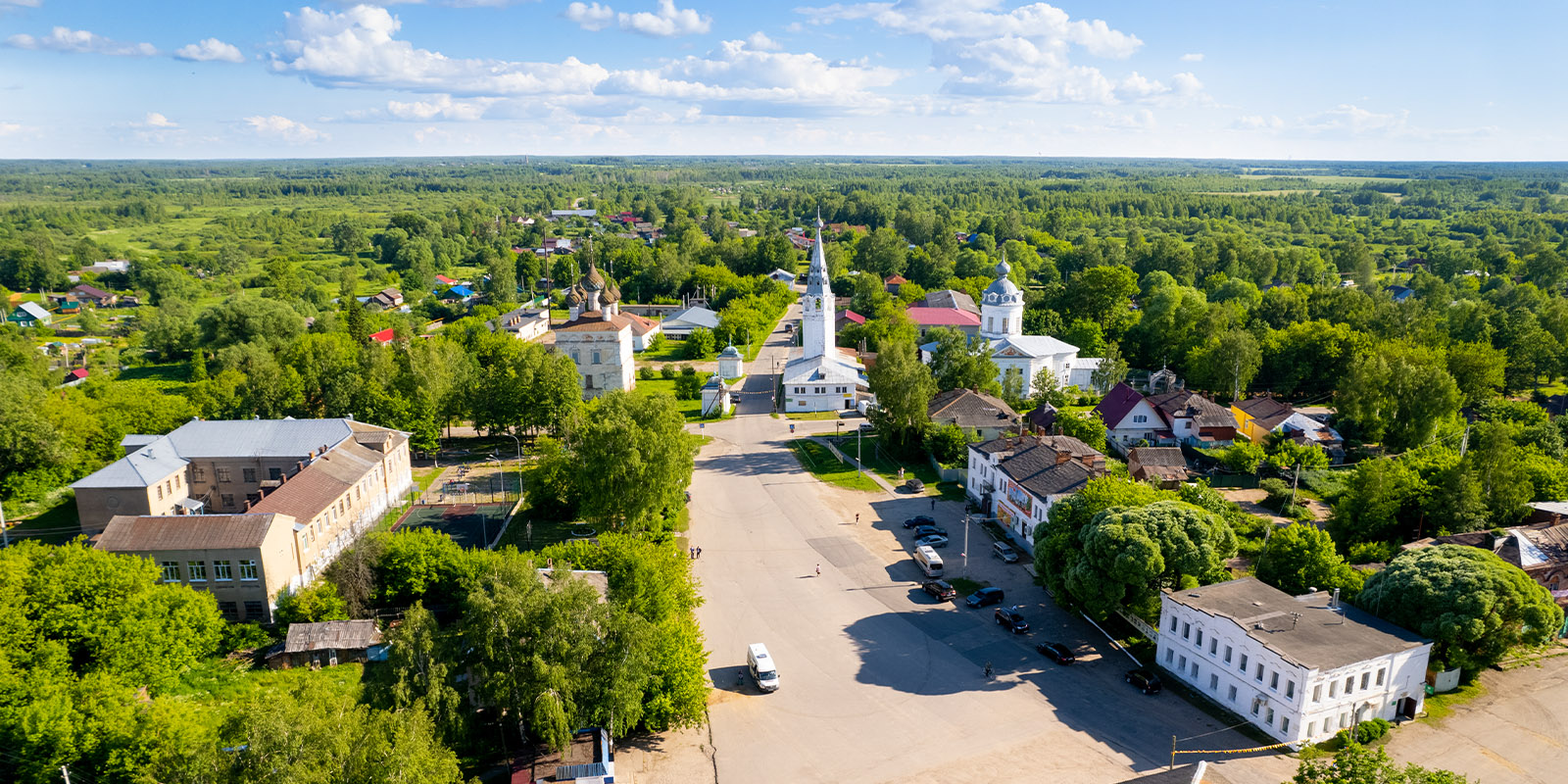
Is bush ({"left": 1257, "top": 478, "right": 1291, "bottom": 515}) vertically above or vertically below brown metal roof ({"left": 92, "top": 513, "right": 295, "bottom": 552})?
below

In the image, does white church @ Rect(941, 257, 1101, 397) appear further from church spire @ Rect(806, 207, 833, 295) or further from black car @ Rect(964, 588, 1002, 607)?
black car @ Rect(964, 588, 1002, 607)

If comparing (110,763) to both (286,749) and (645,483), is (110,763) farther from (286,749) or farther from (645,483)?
(645,483)

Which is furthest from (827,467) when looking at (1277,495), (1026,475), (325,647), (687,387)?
(325,647)

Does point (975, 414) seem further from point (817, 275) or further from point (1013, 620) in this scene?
point (1013, 620)

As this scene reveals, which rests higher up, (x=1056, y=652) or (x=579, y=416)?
(x=579, y=416)

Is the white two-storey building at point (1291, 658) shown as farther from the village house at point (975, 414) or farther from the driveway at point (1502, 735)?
the village house at point (975, 414)

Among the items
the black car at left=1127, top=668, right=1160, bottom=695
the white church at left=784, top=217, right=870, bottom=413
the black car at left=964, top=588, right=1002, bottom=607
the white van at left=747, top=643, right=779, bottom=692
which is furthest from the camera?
the white church at left=784, top=217, right=870, bottom=413

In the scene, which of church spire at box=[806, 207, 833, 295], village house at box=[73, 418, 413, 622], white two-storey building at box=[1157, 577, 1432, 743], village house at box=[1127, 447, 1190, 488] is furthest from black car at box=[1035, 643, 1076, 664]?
church spire at box=[806, 207, 833, 295]
